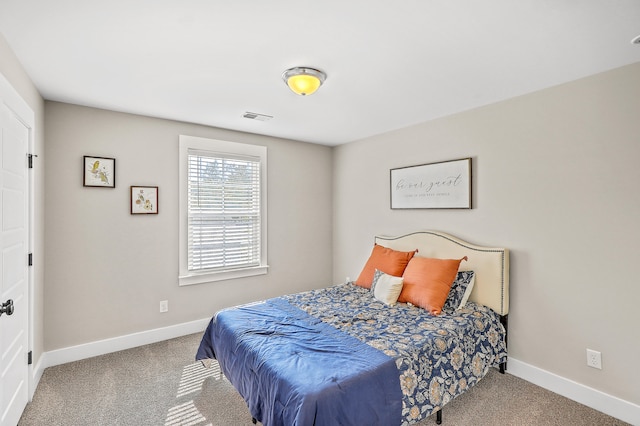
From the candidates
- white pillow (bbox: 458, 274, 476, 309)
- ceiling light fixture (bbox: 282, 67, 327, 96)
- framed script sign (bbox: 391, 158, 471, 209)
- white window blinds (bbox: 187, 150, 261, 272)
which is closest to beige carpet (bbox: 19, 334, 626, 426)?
white pillow (bbox: 458, 274, 476, 309)

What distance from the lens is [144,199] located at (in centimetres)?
339

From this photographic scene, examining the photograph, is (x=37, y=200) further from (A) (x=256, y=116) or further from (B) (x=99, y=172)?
(A) (x=256, y=116)

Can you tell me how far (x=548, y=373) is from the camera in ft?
8.64

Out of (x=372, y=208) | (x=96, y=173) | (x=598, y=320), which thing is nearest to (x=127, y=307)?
(x=96, y=173)

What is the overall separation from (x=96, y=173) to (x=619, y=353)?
15.2 ft

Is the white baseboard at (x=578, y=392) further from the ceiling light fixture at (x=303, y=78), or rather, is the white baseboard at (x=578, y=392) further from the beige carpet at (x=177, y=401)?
the ceiling light fixture at (x=303, y=78)

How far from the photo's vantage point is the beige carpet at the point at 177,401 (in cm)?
221

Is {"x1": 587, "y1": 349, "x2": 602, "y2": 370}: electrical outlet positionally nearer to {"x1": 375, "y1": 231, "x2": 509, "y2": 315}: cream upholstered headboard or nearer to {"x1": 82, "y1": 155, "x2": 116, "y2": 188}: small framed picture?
{"x1": 375, "y1": 231, "x2": 509, "y2": 315}: cream upholstered headboard

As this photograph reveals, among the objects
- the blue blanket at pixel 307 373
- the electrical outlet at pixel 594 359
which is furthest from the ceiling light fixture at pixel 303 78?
the electrical outlet at pixel 594 359

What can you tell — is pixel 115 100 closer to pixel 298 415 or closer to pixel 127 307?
pixel 127 307

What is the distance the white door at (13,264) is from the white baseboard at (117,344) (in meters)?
0.69

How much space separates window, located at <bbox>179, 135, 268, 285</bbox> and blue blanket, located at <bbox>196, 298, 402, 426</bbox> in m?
1.47

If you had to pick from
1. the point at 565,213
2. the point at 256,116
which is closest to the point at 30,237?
the point at 256,116

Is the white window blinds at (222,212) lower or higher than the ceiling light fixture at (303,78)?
lower
